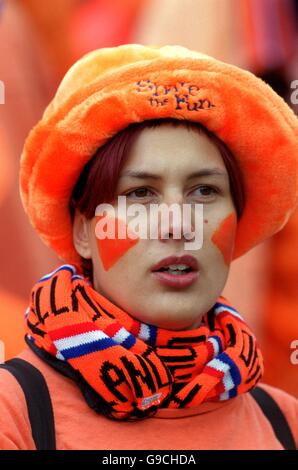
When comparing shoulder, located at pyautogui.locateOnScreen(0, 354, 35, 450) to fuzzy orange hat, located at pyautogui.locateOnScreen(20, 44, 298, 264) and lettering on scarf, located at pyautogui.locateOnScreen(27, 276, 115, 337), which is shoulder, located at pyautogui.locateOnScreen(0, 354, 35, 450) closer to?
lettering on scarf, located at pyautogui.locateOnScreen(27, 276, 115, 337)

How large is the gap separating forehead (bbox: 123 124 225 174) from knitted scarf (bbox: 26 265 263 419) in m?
0.30

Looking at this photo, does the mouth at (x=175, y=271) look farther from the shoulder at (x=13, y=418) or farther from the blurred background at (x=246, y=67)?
the blurred background at (x=246, y=67)

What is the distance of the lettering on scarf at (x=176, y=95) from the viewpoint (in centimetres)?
157

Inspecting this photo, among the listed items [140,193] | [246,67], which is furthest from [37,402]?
[246,67]

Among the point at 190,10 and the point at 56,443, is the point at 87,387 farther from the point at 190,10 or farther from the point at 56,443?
the point at 190,10

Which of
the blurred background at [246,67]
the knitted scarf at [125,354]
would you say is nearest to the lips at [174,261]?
the knitted scarf at [125,354]

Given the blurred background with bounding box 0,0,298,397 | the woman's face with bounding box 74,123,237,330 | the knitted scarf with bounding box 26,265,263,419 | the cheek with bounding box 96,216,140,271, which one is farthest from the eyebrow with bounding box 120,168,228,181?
the blurred background with bounding box 0,0,298,397

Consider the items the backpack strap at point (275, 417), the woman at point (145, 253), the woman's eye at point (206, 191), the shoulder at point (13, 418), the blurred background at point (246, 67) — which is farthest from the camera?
the blurred background at point (246, 67)

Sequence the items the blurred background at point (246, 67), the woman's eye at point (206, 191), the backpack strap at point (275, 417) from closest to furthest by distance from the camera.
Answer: the woman's eye at point (206, 191), the backpack strap at point (275, 417), the blurred background at point (246, 67)

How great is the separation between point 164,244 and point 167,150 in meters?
0.21

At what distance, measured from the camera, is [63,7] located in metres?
3.44

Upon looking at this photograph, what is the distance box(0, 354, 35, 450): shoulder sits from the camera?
141 centimetres

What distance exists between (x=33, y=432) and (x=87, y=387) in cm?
15

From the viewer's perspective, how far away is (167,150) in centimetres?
160
